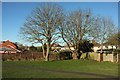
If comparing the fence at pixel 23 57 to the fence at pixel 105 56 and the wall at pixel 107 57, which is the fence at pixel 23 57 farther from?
the wall at pixel 107 57

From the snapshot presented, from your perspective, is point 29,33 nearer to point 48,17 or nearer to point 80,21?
point 48,17

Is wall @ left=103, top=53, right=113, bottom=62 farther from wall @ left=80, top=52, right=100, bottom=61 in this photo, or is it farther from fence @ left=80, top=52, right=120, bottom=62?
wall @ left=80, top=52, right=100, bottom=61

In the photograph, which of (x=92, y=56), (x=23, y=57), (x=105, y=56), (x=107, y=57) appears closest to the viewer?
(x=107, y=57)

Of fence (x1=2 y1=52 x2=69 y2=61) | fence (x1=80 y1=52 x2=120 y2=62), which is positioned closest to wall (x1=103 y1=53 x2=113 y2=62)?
fence (x1=80 y1=52 x2=120 y2=62)

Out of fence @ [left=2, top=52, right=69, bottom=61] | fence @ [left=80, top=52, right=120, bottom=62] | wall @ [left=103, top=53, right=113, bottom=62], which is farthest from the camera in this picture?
fence @ [left=2, top=52, right=69, bottom=61]

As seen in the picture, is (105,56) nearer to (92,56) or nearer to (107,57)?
(107,57)

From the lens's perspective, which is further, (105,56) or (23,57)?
(23,57)

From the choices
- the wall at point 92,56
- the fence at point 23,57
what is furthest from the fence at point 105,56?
the fence at point 23,57

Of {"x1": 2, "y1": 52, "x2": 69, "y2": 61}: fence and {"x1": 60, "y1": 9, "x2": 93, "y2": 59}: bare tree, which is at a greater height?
{"x1": 60, "y1": 9, "x2": 93, "y2": 59}: bare tree

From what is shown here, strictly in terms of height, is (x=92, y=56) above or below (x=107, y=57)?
below

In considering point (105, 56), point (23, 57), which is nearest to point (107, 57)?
point (105, 56)

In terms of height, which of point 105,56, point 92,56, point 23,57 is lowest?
point 23,57

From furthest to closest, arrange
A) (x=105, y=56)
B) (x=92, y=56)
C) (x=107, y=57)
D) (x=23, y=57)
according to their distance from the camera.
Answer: (x=92, y=56), (x=23, y=57), (x=105, y=56), (x=107, y=57)

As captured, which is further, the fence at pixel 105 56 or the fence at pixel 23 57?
the fence at pixel 23 57
